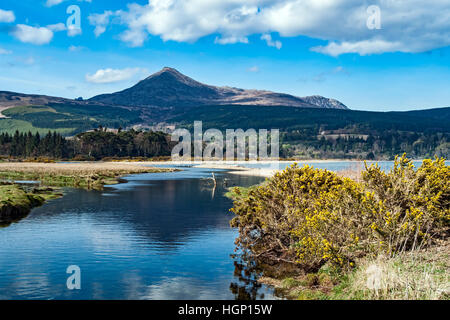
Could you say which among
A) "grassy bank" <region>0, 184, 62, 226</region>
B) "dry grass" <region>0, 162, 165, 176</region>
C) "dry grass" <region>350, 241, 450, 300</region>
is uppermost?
"dry grass" <region>350, 241, 450, 300</region>

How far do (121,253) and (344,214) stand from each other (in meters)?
15.9

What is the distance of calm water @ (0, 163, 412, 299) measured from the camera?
869 inches

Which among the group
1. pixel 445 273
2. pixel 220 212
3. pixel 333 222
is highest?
pixel 333 222

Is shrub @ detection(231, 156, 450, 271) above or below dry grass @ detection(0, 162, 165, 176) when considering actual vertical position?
above

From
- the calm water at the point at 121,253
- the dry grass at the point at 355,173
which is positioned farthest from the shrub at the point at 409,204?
the dry grass at the point at 355,173

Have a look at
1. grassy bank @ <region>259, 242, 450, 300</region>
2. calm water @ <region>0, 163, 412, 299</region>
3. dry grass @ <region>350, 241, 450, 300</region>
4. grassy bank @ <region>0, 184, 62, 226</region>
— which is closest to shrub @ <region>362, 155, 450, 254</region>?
grassy bank @ <region>259, 242, 450, 300</region>

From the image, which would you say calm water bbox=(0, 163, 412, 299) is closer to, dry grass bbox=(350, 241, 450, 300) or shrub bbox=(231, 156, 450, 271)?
shrub bbox=(231, 156, 450, 271)

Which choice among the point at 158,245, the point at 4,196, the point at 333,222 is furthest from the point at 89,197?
the point at 333,222

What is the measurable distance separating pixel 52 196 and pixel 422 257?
55.0m

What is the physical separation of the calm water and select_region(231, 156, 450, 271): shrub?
→ 128 inches

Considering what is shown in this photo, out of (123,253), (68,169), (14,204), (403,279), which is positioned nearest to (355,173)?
(14,204)

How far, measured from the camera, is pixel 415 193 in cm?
2412

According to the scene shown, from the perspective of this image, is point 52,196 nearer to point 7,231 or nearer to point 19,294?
point 7,231

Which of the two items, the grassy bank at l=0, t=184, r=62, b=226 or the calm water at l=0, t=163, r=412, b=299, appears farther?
the grassy bank at l=0, t=184, r=62, b=226
